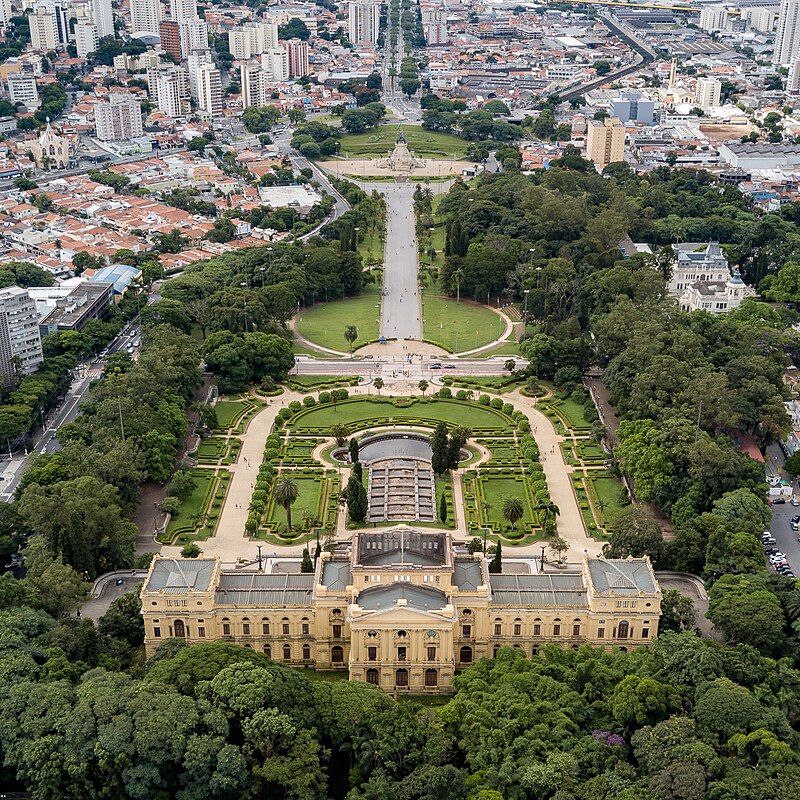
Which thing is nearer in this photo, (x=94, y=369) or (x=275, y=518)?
(x=275, y=518)

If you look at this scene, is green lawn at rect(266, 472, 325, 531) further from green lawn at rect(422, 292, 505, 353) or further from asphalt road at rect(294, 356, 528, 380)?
green lawn at rect(422, 292, 505, 353)

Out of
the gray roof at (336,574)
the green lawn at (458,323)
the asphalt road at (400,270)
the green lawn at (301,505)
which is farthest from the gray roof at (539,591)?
the asphalt road at (400,270)

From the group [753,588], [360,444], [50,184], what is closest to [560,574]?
[753,588]

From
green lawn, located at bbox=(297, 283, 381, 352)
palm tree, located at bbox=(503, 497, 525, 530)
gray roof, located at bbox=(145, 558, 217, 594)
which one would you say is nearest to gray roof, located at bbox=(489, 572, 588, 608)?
A: palm tree, located at bbox=(503, 497, 525, 530)

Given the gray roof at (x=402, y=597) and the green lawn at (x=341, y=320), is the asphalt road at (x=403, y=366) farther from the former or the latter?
the gray roof at (x=402, y=597)

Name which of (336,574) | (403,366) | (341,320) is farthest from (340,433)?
(341,320)

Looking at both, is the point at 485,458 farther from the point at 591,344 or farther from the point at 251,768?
the point at 251,768
